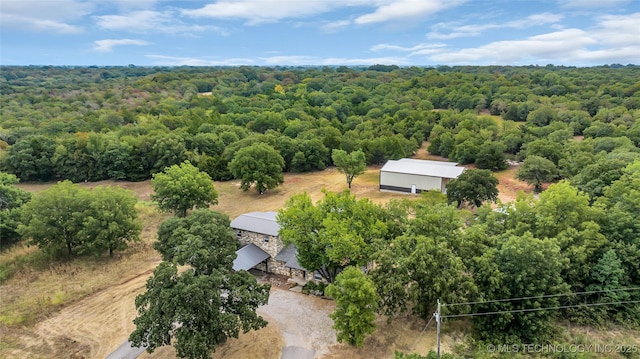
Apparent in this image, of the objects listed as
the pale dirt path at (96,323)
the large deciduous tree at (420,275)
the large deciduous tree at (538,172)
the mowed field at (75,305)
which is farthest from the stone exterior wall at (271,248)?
the large deciduous tree at (538,172)

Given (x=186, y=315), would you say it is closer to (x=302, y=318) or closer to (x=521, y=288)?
(x=302, y=318)

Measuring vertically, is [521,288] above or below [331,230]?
below

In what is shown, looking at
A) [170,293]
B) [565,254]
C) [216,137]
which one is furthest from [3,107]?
[565,254]

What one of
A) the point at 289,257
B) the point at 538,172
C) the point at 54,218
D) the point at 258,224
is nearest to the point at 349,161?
the point at 258,224

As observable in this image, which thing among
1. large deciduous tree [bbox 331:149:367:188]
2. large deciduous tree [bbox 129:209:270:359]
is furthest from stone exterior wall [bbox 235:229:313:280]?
large deciduous tree [bbox 331:149:367:188]

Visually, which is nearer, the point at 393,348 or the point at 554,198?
the point at 393,348

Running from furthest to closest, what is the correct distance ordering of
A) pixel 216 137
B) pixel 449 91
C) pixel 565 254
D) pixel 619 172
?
1. pixel 449 91
2. pixel 216 137
3. pixel 619 172
4. pixel 565 254

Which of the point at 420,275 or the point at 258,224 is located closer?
the point at 420,275

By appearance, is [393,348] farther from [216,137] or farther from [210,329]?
[216,137]
